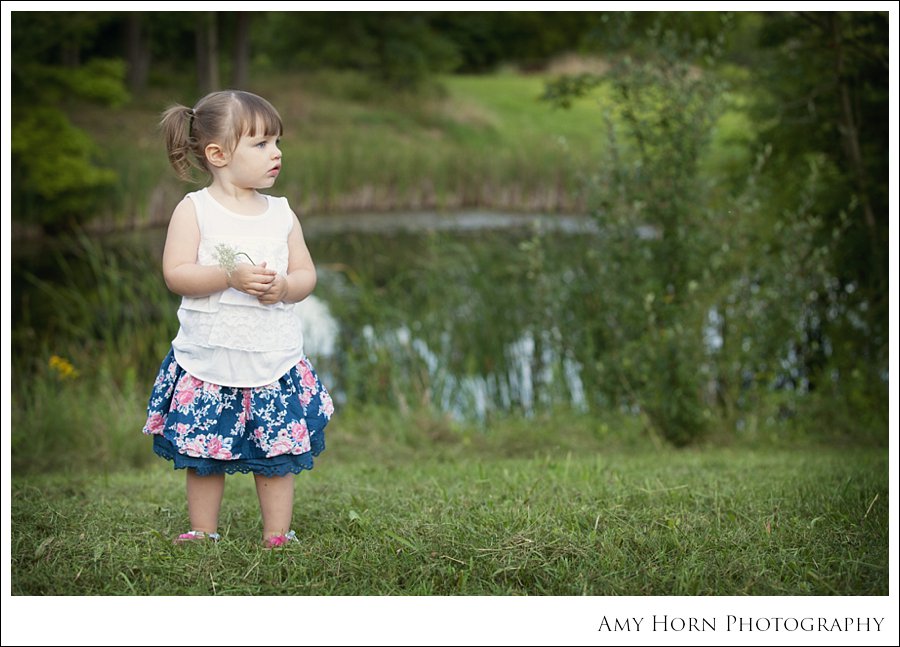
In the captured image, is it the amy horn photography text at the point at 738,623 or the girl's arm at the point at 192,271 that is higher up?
the girl's arm at the point at 192,271

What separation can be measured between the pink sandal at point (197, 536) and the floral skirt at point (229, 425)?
0.18 metres

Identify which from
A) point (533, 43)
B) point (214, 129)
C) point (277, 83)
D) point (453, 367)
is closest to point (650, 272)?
point (453, 367)

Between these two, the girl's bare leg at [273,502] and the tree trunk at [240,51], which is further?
the tree trunk at [240,51]

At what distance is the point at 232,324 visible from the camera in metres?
2.92

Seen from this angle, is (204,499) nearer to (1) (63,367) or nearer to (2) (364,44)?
(1) (63,367)

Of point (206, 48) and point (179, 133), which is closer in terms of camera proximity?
point (179, 133)

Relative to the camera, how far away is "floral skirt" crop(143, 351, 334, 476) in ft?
9.69

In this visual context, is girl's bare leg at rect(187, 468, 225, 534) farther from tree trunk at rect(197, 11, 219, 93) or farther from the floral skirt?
tree trunk at rect(197, 11, 219, 93)

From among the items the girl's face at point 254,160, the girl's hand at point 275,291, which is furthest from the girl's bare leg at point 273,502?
the girl's face at point 254,160

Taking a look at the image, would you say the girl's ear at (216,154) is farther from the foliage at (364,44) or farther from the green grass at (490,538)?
the foliage at (364,44)

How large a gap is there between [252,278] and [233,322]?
0.17 m

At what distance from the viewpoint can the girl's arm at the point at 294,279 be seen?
289cm

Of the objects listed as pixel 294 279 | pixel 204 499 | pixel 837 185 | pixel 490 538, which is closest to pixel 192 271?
pixel 294 279

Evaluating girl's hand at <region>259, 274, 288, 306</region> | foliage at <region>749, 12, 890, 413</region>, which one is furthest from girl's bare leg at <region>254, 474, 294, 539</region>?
foliage at <region>749, 12, 890, 413</region>
